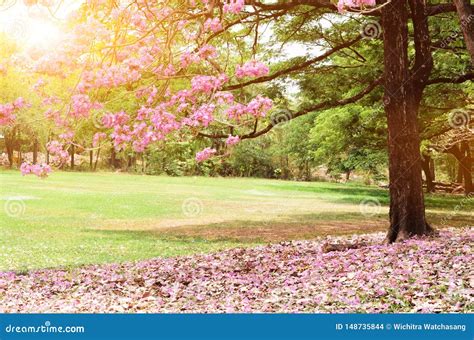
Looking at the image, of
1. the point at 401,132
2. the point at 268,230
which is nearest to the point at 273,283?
the point at 401,132

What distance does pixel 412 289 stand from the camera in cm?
902

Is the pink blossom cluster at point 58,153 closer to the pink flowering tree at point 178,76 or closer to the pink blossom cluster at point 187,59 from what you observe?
the pink flowering tree at point 178,76

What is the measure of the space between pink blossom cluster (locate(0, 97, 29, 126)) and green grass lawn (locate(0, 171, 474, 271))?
4.50 meters

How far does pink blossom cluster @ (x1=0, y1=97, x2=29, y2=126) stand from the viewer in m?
11.0

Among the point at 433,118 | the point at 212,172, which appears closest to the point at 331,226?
the point at 433,118

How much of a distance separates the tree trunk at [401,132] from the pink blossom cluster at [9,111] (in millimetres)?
8002

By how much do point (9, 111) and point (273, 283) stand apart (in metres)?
5.81

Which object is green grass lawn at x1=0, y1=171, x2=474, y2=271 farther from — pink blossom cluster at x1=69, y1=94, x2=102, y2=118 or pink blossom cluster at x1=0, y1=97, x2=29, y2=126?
pink blossom cluster at x1=69, y1=94, x2=102, y2=118

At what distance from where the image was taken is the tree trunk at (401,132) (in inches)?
539

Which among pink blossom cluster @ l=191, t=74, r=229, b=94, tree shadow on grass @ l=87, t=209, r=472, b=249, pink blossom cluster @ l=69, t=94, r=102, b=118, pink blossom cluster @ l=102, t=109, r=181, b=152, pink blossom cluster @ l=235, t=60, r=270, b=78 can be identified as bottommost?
tree shadow on grass @ l=87, t=209, r=472, b=249

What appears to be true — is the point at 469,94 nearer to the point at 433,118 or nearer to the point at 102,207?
the point at 433,118

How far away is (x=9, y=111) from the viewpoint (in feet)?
36.3

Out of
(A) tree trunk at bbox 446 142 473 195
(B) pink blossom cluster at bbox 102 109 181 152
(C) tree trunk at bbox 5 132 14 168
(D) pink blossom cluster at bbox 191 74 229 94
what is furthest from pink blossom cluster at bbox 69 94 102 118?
(C) tree trunk at bbox 5 132 14 168

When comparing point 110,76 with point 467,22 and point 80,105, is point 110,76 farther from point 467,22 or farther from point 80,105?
point 467,22
